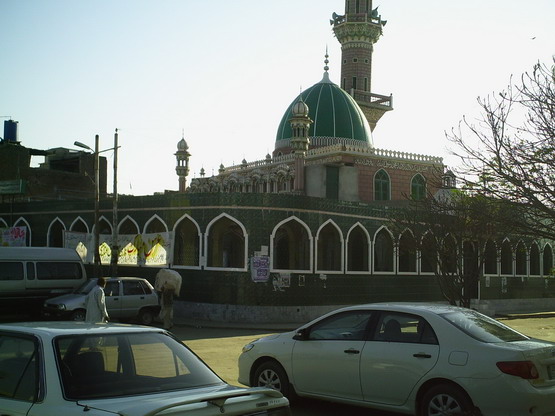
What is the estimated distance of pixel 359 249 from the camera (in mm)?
25094

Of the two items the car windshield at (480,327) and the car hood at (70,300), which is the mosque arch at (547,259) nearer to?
the car hood at (70,300)

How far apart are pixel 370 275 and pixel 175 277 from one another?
913 cm

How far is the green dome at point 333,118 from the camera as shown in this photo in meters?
41.4

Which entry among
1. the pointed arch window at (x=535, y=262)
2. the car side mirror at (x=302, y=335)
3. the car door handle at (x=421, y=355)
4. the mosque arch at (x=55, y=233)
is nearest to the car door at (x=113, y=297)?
the car side mirror at (x=302, y=335)

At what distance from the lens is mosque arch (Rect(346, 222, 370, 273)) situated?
2461cm

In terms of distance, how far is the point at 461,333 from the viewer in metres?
7.05

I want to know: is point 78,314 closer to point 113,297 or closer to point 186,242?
point 113,297

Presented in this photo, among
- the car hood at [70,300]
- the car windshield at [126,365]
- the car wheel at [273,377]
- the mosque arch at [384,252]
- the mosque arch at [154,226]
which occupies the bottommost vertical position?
the car wheel at [273,377]

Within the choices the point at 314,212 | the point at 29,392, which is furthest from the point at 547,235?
the point at 314,212

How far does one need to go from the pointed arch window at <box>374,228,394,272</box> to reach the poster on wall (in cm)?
572

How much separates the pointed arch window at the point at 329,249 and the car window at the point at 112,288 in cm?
780

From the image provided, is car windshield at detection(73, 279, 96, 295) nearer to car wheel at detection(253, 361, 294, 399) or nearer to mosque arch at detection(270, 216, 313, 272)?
mosque arch at detection(270, 216, 313, 272)

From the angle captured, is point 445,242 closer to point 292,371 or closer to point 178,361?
point 292,371

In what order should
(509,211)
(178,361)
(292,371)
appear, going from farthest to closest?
1. (509,211)
2. (292,371)
3. (178,361)
